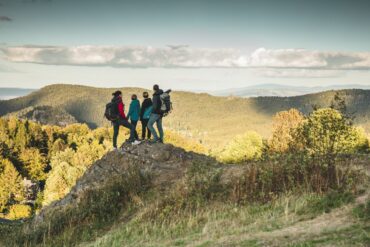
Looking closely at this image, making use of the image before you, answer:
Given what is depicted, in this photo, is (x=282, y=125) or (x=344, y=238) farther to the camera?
(x=282, y=125)

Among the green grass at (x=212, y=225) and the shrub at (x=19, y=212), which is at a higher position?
the green grass at (x=212, y=225)

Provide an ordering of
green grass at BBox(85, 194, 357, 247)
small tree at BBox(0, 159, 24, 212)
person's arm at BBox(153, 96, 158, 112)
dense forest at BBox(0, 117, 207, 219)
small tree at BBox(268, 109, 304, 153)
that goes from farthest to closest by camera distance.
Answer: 1. small tree at BBox(0, 159, 24, 212)
2. dense forest at BBox(0, 117, 207, 219)
3. small tree at BBox(268, 109, 304, 153)
4. person's arm at BBox(153, 96, 158, 112)
5. green grass at BBox(85, 194, 357, 247)

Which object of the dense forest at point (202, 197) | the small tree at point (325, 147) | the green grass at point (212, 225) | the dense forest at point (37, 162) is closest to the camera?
the green grass at point (212, 225)

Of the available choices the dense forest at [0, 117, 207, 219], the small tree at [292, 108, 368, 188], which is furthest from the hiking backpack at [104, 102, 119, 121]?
the dense forest at [0, 117, 207, 219]

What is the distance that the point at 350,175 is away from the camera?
1339 cm

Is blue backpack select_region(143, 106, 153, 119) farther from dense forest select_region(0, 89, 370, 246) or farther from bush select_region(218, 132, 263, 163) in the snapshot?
bush select_region(218, 132, 263, 163)

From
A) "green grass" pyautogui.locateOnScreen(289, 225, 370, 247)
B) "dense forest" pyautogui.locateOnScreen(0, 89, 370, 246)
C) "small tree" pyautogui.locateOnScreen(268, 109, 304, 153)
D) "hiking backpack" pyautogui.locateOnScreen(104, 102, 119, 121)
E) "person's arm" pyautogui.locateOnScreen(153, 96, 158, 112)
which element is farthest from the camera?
"small tree" pyautogui.locateOnScreen(268, 109, 304, 153)

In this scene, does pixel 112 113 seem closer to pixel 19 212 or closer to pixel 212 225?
pixel 212 225

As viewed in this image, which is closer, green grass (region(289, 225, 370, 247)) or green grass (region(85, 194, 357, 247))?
green grass (region(289, 225, 370, 247))

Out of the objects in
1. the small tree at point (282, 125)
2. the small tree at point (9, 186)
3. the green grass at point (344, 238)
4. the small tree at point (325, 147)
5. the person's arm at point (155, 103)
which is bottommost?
the small tree at point (9, 186)

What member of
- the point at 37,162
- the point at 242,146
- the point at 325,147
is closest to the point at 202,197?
the point at 325,147

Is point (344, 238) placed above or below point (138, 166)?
above

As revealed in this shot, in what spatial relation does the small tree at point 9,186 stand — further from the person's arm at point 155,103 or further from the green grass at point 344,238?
the green grass at point 344,238

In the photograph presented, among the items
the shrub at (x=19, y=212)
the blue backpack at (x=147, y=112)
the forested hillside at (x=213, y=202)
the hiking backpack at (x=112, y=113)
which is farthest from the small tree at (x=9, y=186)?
the forested hillside at (x=213, y=202)
